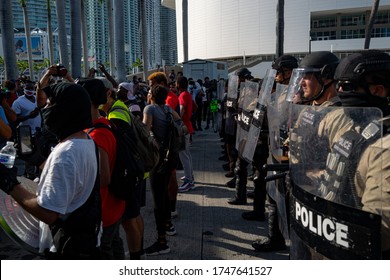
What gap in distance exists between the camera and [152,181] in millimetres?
4492

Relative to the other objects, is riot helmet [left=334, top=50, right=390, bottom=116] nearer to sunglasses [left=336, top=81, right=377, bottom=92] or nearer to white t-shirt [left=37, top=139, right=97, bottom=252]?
sunglasses [left=336, top=81, right=377, bottom=92]

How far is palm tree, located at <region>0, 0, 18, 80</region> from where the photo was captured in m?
15.2

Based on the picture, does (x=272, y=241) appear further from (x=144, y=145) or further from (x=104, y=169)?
(x=104, y=169)

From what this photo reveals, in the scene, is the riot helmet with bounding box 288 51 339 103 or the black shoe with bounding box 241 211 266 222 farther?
the black shoe with bounding box 241 211 266 222

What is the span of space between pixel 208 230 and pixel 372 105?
11.5 feet

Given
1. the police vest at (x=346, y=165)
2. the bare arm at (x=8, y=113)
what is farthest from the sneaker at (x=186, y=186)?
the police vest at (x=346, y=165)

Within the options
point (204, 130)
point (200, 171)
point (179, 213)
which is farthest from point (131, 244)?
point (204, 130)

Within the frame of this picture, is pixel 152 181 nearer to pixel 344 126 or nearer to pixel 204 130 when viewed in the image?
pixel 344 126

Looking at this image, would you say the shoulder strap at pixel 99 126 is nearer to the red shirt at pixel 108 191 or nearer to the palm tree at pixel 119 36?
the red shirt at pixel 108 191

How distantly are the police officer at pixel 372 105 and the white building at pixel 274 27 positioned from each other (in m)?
52.7

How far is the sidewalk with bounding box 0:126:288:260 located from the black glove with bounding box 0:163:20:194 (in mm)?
1552

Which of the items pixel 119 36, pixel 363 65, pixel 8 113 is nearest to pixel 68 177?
pixel 363 65

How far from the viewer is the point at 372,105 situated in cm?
203

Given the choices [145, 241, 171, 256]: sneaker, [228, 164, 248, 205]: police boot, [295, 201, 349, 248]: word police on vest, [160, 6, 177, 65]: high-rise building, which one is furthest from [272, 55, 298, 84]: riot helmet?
[160, 6, 177, 65]: high-rise building
